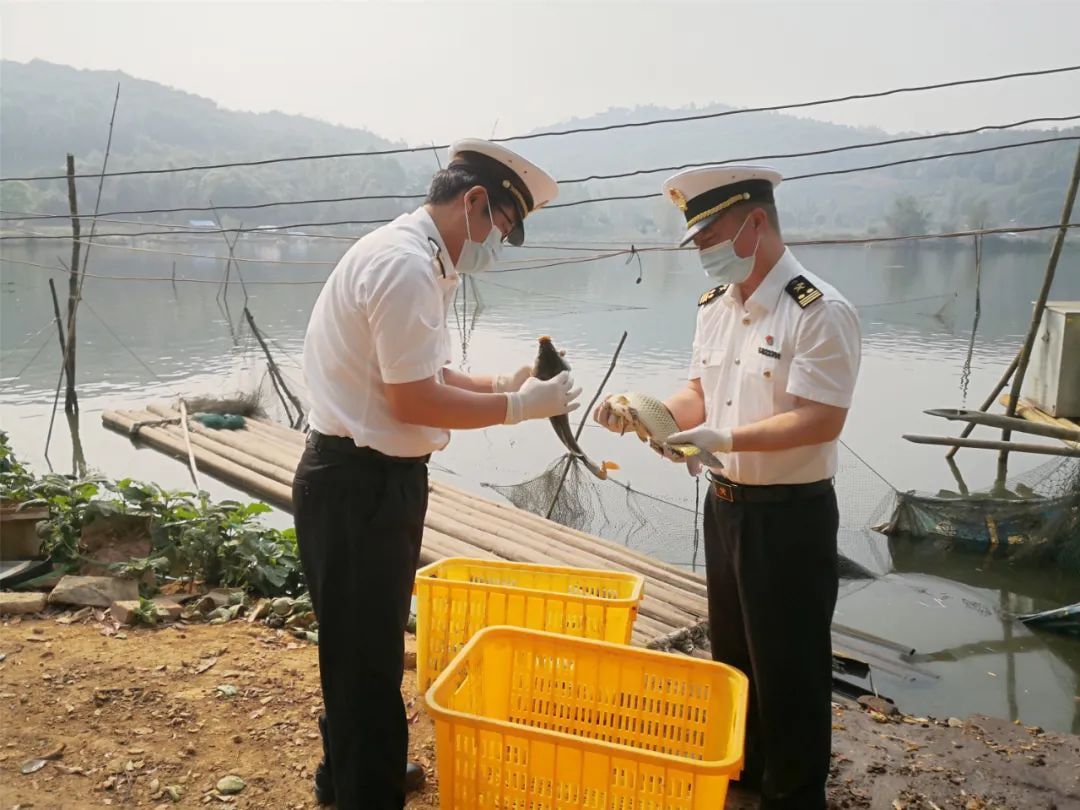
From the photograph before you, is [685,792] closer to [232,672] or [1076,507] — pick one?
[232,672]

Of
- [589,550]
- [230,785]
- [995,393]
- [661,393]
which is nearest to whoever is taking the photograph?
[230,785]

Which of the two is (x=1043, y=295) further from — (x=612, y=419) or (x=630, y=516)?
(x=612, y=419)

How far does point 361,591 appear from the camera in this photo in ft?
8.10

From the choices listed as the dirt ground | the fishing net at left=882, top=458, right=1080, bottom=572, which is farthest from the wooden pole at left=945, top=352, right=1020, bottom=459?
the dirt ground

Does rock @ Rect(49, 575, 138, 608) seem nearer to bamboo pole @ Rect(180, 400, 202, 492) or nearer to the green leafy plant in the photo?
the green leafy plant

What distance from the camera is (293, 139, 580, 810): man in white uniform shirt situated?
229 centimetres

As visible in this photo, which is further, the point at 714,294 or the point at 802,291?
the point at 714,294

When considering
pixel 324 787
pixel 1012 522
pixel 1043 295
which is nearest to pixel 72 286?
pixel 324 787

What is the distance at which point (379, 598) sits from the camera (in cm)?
248

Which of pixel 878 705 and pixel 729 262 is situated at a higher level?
pixel 729 262

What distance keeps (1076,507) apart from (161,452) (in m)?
10.0

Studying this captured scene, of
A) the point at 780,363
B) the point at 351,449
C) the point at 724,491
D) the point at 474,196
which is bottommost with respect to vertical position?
the point at 724,491

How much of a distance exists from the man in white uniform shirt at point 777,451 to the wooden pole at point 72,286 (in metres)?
8.71

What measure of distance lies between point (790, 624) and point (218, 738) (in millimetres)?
2183
